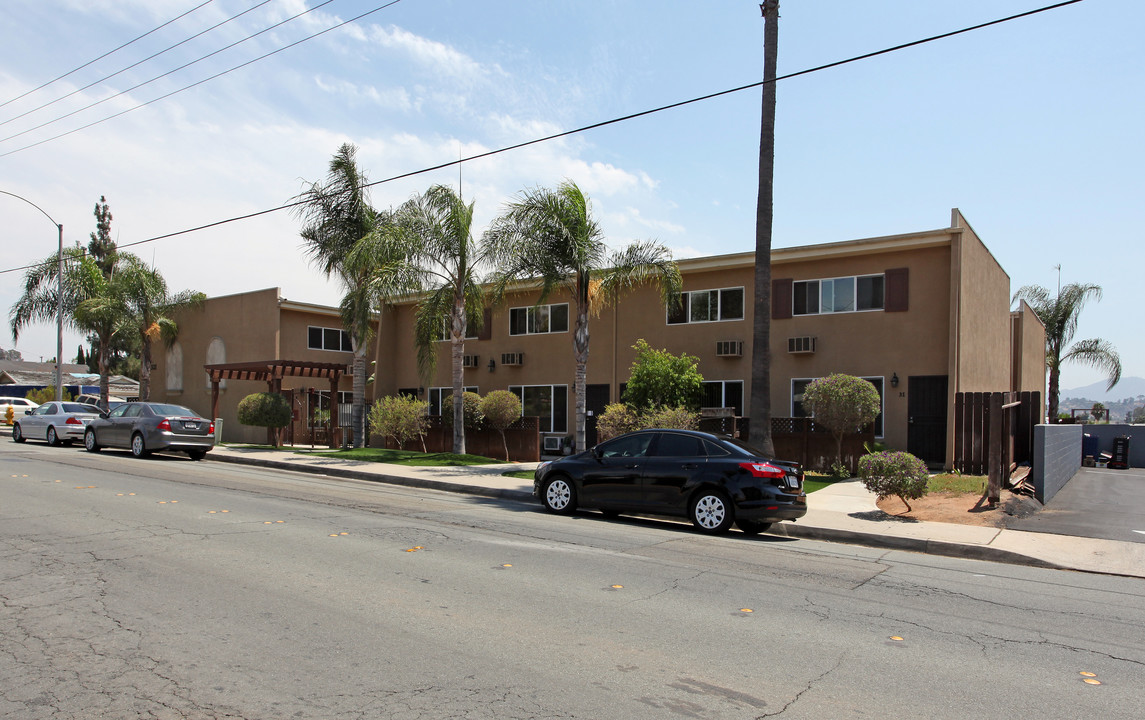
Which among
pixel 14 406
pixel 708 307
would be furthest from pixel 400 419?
pixel 14 406

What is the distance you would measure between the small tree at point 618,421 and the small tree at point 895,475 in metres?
6.92

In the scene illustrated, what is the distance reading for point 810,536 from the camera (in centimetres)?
1168

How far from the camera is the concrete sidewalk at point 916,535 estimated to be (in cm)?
1004

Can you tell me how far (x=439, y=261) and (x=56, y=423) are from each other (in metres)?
14.8

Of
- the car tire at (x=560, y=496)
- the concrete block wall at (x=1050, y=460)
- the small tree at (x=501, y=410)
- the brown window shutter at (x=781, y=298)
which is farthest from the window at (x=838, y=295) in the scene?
the car tire at (x=560, y=496)

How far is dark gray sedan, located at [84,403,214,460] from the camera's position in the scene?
2109cm

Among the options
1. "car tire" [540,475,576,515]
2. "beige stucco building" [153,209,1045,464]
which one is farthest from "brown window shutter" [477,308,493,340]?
"car tire" [540,475,576,515]

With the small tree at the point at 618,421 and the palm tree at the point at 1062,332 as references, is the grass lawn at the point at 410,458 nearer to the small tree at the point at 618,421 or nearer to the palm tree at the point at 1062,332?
the small tree at the point at 618,421

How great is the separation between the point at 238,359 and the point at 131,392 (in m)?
23.8

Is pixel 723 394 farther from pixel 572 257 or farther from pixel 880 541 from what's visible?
pixel 880 541

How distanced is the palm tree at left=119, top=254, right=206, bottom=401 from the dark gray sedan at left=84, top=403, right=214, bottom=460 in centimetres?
1001

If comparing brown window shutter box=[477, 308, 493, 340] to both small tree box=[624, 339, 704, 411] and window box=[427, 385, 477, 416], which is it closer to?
window box=[427, 385, 477, 416]

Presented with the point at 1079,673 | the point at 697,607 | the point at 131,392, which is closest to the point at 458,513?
the point at 697,607

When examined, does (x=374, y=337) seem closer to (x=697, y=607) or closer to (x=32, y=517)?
(x=32, y=517)
